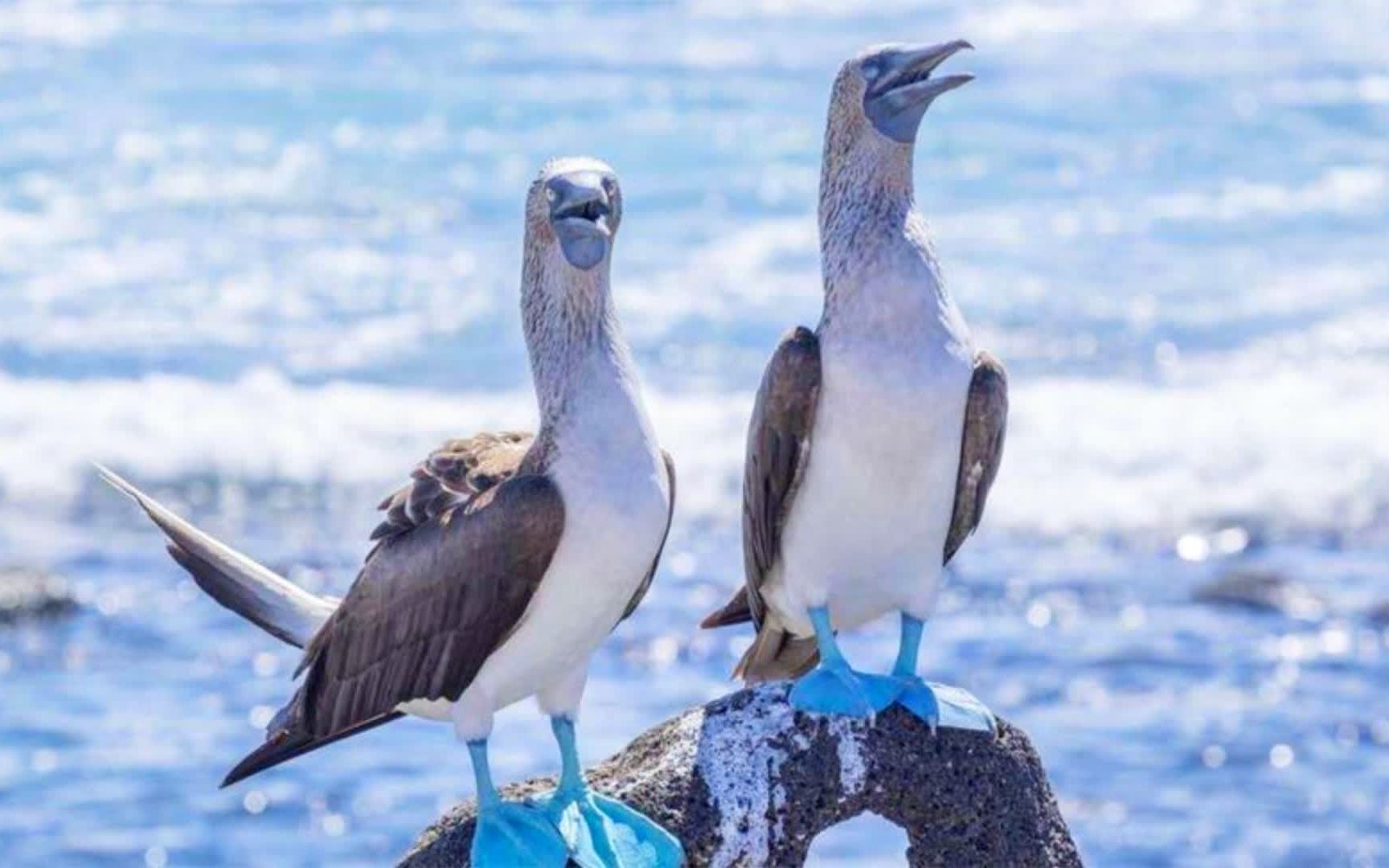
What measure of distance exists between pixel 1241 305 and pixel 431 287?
735cm

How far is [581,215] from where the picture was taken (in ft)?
25.9

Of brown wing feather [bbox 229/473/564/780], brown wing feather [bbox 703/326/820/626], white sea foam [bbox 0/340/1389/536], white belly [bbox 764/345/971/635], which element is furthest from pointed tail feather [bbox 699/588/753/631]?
white sea foam [bbox 0/340/1389/536]

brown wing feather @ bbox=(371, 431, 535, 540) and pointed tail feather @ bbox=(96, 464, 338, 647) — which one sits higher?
brown wing feather @ bbox=(371, 431, 535, 540)

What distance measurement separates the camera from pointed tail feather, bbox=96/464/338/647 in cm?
865

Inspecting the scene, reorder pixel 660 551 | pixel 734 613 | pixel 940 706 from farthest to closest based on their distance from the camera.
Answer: pixel 734 613 → pixel 940 706 → pixel 660 551

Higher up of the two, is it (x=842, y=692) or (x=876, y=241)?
(x=876, y=241)

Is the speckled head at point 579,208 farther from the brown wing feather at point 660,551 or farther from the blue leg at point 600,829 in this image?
the blue leg at point 600,829

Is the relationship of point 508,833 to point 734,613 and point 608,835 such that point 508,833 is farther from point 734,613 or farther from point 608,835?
point 734,613

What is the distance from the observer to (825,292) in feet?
28.3

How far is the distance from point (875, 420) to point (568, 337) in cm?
93

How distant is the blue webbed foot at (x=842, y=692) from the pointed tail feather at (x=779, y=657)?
0.83 m

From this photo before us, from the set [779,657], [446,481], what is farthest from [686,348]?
[446,481]

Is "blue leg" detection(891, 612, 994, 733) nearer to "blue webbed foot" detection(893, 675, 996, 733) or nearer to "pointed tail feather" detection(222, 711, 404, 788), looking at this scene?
"blue webbed foot" detection(893, 675, 996, 733)

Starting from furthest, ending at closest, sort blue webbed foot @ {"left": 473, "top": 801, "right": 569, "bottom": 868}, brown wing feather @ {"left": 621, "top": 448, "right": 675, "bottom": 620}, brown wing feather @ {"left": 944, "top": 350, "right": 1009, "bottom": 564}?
1. brown wing feather @ {"left": 944, "top": 350, "right": 1009, "bottom": 564}
2. brown wing feather @ {"left": 621, "top": 448, "right": 675, "bottom": 620}
3. blue webbed foot @ {"left": 473, "top": 801, "right": 569, "bottom": 868}
